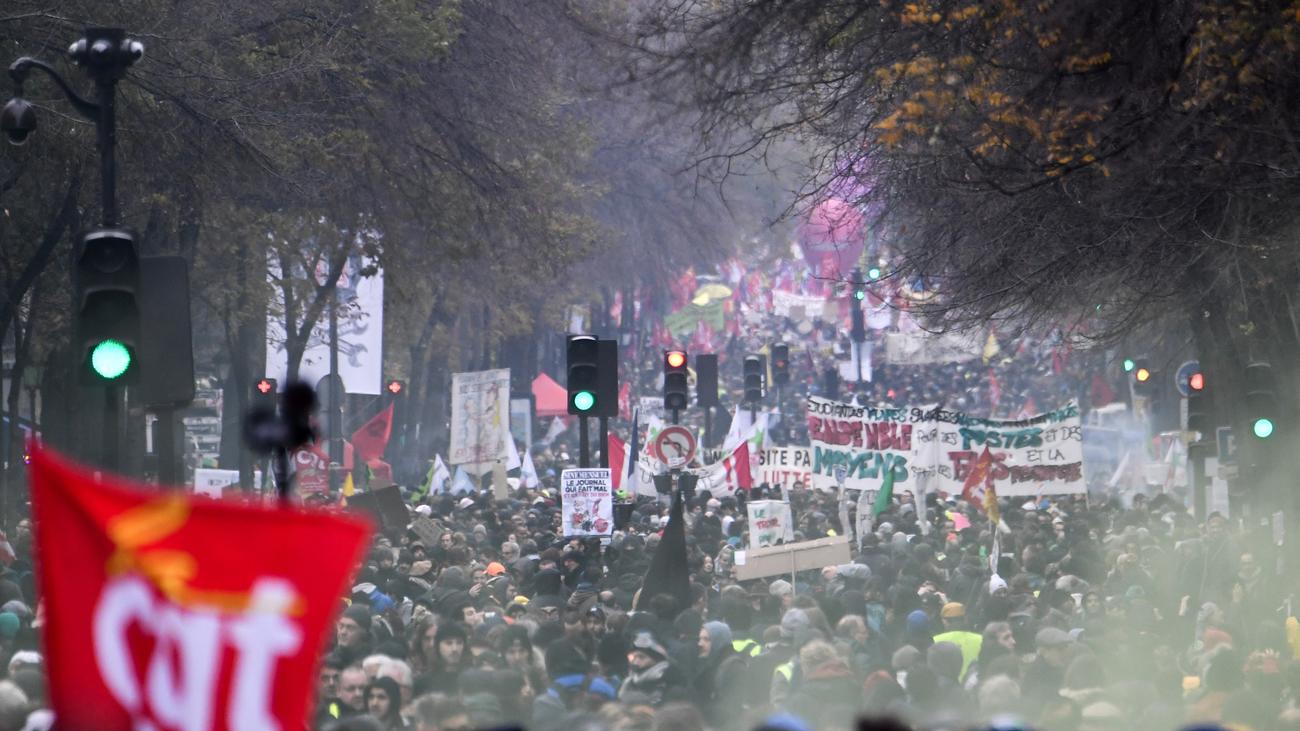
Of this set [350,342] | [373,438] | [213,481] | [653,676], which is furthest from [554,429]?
[653,676]

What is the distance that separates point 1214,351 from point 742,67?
13.0 m

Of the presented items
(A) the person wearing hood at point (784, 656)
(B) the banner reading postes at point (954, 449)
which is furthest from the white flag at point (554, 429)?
(A) the person wearing hood at point (784, 656)

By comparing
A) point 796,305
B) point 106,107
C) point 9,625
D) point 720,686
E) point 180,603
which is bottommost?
point 720,686

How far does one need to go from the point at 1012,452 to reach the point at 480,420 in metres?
10.4

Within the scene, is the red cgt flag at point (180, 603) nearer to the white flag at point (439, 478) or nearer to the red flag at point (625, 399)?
the white flag at point (439, 478)

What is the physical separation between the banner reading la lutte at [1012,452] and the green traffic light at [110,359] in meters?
16.3

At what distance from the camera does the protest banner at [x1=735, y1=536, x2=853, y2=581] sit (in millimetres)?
17109

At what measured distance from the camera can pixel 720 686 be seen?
10492 millimetres

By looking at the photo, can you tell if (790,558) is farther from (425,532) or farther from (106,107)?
(106,107)

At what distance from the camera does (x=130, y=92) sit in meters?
19.1

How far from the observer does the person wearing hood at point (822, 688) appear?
30.3ft

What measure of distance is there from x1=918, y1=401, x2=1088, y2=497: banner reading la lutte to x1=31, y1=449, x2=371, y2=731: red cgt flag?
22542mm

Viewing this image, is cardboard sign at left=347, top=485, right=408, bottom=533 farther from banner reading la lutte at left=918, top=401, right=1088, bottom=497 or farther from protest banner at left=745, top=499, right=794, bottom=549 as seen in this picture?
banner reading la lutte at left=918, top=401, right=1088, bottom=497

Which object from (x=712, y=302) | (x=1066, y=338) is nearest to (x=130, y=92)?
(x=1066, y=338)
